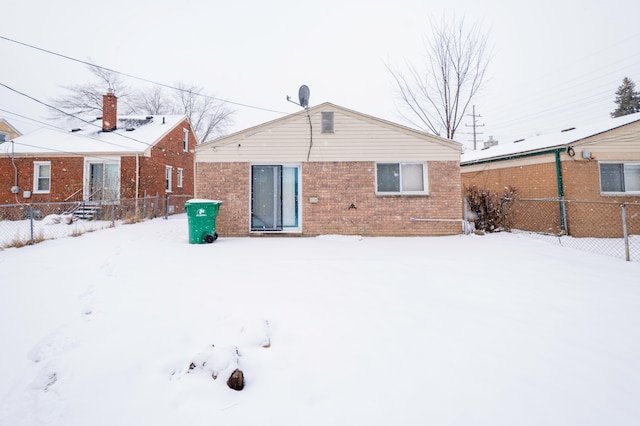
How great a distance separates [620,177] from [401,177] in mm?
7787

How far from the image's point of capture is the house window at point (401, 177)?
938cm

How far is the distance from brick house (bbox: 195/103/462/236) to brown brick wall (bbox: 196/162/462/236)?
0.03m

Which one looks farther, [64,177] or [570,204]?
[64,177]

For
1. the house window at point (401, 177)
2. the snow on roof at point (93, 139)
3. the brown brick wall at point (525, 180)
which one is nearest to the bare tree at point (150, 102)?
the snow on roof at point (93, 139)

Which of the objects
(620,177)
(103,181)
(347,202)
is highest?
(103,181)

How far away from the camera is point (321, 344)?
2719 mm

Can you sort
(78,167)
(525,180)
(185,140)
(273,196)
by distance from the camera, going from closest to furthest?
1. (273,196)
2. (525,180)
3. (78,167)
4. (185,140)

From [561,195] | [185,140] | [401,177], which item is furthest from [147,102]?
[561,195]

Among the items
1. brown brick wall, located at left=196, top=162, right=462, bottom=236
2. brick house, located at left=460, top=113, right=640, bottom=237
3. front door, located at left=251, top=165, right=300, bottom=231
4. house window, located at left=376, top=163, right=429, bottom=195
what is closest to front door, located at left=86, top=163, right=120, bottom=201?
brown brick wall, located at left=196, top=162, right=462, bottom=236

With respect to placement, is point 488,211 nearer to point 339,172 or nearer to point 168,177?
point 339,172

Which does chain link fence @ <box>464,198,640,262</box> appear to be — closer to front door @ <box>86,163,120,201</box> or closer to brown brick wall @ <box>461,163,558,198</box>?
brown brick wall @ <box>461,163,558,198</box>

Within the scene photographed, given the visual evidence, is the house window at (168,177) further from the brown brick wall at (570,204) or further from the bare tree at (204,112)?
the brown brick wall at (570,204)

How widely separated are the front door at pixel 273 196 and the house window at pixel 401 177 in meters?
2.75

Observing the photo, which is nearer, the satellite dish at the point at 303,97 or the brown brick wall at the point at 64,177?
the satellite dish at the point at 303,97
